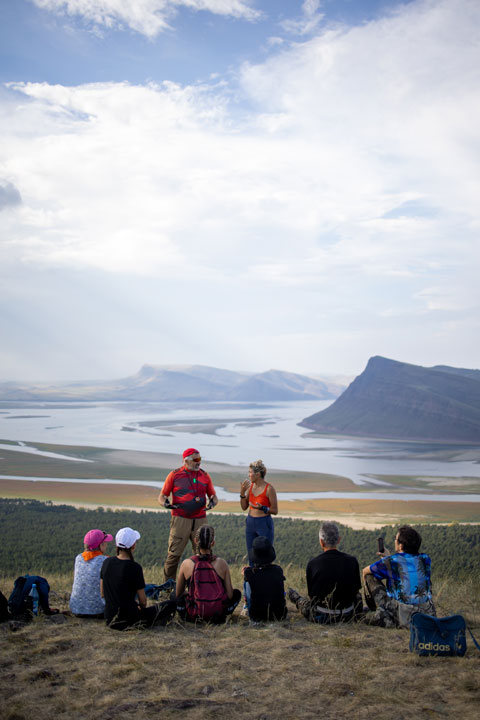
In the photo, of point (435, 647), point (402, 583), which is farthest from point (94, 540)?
point (435, 647)

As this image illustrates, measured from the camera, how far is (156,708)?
13.1 ft

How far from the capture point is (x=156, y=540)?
23.4 meters

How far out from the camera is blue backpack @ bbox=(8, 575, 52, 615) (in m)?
6.04

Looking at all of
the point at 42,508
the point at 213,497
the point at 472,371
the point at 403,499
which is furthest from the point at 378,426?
the point at 213,497

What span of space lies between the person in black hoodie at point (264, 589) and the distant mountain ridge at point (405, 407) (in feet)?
326

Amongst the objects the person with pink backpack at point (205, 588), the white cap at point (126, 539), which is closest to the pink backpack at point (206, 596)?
the person with pink backpack at point (205, 588)

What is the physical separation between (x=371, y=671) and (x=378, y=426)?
111298 millimetres

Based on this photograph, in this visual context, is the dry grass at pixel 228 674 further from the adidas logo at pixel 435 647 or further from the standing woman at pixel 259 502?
the standing woman at pixel 259 502

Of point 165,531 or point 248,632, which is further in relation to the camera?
point 165,531

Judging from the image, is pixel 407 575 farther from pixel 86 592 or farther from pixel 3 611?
pixel 3 611

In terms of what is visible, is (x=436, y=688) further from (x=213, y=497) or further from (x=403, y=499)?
(x=403, y=499)

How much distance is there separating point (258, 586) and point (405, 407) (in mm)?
115726

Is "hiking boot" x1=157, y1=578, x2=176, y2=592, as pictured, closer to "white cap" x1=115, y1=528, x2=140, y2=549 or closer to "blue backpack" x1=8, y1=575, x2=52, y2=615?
"blue backpack" x1=8, y1=575, x2=52, y2=615

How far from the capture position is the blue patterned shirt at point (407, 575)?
5629 mm
